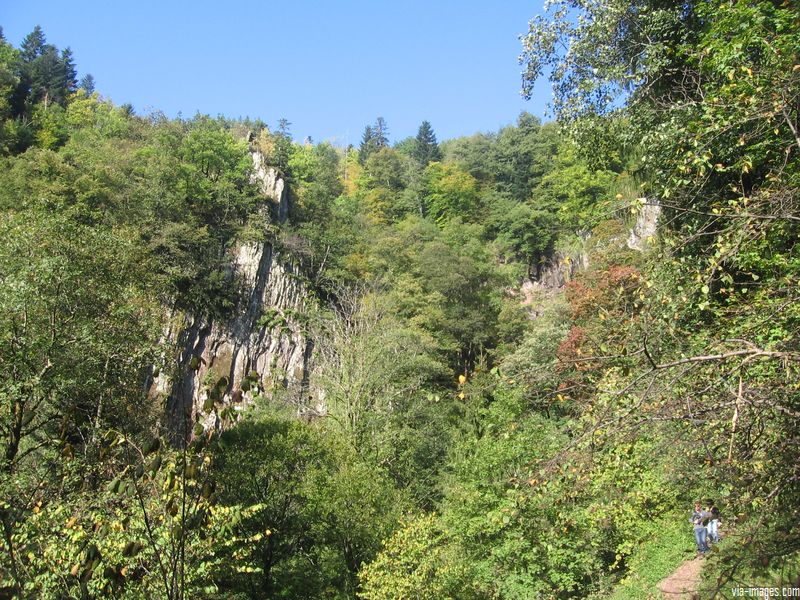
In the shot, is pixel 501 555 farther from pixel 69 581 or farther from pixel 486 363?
pixel 486 363

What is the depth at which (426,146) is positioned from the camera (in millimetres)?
62062

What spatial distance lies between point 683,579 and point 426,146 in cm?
5669

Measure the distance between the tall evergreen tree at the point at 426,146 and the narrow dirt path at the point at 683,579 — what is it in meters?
54.1

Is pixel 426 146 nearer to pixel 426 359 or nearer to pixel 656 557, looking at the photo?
pixel 426 359

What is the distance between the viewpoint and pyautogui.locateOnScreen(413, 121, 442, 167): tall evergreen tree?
202 ft

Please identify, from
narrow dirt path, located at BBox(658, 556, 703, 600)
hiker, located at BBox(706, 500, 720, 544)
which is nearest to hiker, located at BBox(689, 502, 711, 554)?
hiker, located at BBox(706, 500, 720, 544)

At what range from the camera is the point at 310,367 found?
89.7ft

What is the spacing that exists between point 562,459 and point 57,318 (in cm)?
1034

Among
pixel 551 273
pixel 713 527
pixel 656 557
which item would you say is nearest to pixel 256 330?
pixel 656 557

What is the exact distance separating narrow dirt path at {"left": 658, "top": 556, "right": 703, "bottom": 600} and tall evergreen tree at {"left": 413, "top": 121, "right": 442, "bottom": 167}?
54054 mm

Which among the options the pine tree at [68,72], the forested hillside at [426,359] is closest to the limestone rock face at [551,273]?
the forested hillside at [426,359]

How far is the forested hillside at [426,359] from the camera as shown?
151 inches

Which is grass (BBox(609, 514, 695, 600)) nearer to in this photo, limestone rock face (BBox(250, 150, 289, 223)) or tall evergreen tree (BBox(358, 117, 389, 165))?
limestone rock face (BBox(250, 150, 289, 223))

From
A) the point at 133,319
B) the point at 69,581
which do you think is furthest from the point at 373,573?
the point at 133,319
